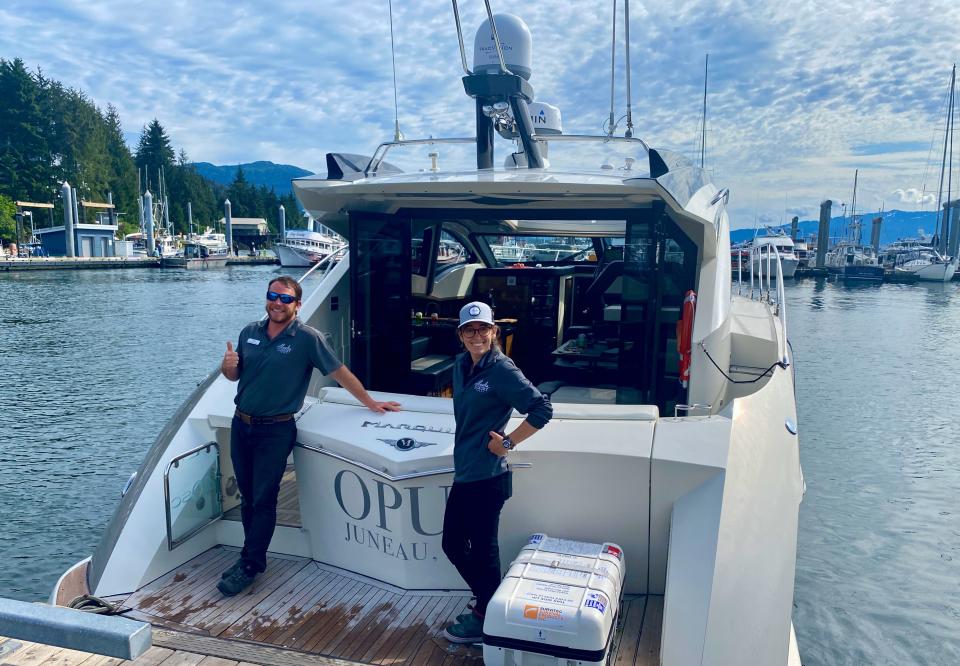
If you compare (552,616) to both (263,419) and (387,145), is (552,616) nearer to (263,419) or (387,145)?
(263,419)

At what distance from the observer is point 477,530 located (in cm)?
319

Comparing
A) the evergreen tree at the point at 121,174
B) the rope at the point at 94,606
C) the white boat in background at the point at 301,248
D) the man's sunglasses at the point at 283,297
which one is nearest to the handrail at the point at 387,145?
the man's sunglasses at the point at 283,297

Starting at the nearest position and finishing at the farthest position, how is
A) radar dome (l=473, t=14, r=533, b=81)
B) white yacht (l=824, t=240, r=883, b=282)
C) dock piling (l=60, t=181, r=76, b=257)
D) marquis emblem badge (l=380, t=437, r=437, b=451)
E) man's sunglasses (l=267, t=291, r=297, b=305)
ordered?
marquis emblem badge (l=380, t=437, r=437, b=451), man's sunglasses (l=267, t=291, r=297, b=305), radar dome (l=473, t=14, r=533, b=81), white yacht (l=824, t=240, r=883, b=282), dock piling (l=60, t=181, r=76, b=257)

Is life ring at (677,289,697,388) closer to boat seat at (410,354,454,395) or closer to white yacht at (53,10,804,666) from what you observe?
white yacht at (53,10,804,666)

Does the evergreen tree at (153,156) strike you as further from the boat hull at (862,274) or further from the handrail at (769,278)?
the handrail at (769,278)

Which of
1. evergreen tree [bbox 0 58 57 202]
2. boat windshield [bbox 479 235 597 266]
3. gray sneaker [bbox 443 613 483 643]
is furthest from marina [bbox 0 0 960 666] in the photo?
evergreen tree [bbox 0 58 57 202]

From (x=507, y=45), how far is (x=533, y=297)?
3.05m

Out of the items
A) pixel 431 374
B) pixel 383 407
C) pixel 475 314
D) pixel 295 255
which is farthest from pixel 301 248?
pixel 475 314

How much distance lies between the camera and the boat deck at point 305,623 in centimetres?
314

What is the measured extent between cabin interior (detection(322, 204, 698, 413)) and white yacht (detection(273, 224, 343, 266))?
6167cm

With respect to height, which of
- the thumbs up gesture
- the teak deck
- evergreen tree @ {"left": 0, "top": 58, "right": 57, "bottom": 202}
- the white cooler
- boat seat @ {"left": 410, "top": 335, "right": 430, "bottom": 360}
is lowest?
the teak deck

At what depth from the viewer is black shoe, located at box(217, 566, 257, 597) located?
3637mm

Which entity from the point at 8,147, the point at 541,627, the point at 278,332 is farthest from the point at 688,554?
the point at 8,147

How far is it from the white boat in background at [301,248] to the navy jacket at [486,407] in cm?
6685
